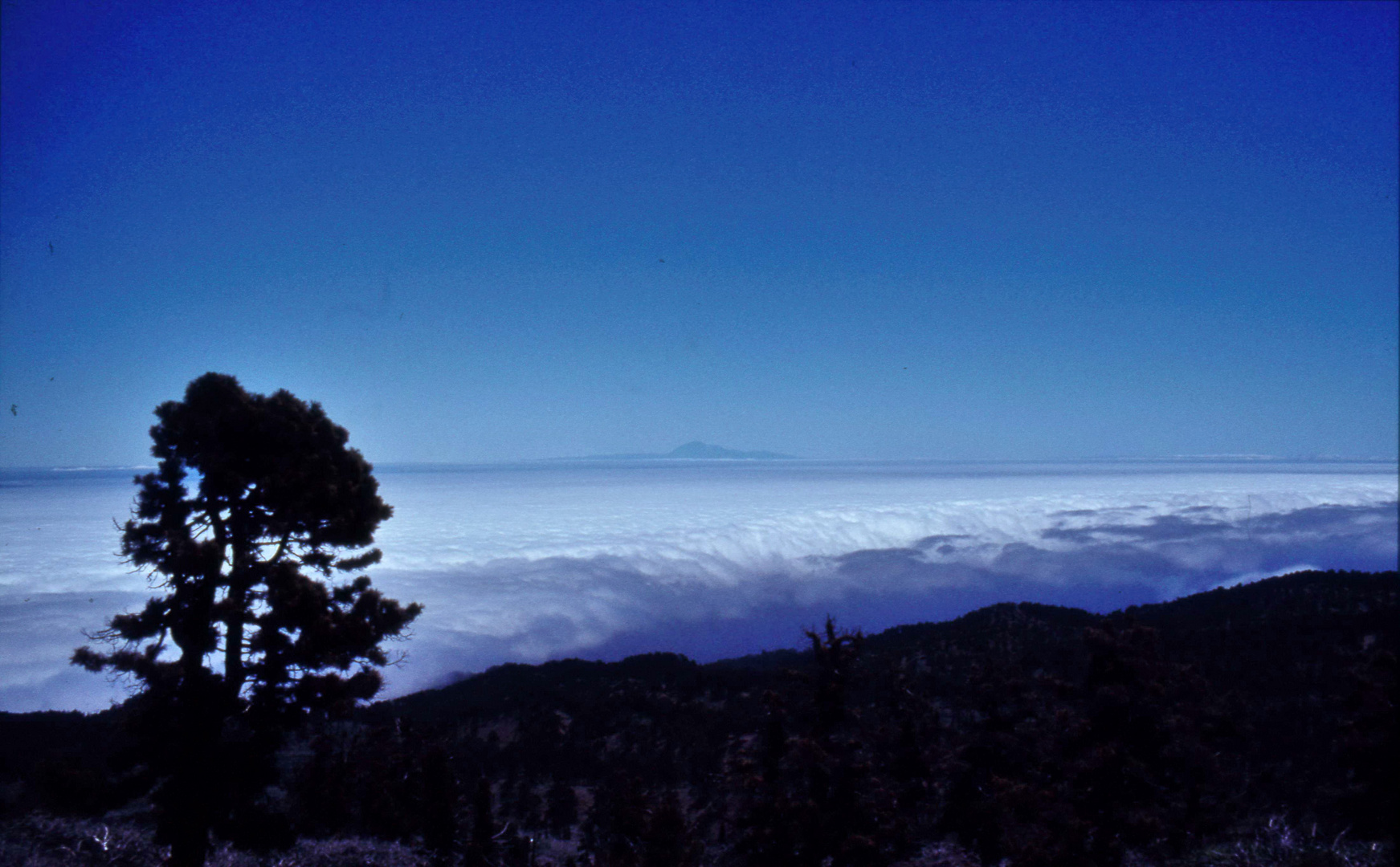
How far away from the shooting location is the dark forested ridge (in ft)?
63.2

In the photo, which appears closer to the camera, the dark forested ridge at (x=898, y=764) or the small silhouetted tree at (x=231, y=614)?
the small silhouetted tree at (x=231, y=614)

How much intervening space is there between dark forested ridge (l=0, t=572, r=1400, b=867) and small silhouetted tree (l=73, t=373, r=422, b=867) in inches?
50.1

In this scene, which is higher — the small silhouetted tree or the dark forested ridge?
the small silhouetted tree

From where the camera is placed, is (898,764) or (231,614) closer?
(231,614)

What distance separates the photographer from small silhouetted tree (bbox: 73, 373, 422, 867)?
13836 mm

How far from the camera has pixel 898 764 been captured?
29625 millimetres

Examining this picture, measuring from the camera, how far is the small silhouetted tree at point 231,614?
13836mm

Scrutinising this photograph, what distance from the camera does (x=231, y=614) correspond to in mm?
13875

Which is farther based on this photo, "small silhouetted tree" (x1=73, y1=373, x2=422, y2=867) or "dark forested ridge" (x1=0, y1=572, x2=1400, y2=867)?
"dark forested ridge" (x1=0, y1=572, x2=1400, y2=867)

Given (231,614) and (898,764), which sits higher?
(231,614)

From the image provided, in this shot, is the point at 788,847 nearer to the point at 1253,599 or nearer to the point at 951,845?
the point at 951,845

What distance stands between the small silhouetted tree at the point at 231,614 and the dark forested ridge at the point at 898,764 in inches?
50.1

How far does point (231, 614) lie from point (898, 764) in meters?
25.3

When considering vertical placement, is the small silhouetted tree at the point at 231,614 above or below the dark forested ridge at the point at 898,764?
above
